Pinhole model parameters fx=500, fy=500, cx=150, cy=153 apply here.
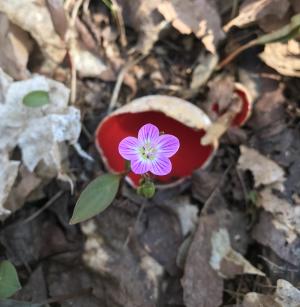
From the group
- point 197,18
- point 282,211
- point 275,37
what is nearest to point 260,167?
point 282,211

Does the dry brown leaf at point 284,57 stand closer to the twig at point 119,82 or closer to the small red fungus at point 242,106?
the small red fungus at point 242,106

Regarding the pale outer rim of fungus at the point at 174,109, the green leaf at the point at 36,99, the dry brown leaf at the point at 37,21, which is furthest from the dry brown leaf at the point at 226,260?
the dry brown leaf at the point at 37,21

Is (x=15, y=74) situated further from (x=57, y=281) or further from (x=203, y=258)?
(x=203, y=258)

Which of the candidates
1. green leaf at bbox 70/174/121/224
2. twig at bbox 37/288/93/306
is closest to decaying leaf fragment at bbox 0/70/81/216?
green leaf at bbox 70/174/121/224

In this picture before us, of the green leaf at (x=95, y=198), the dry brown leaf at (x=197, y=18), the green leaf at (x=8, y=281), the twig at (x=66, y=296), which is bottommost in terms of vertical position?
the twig at (x=66, y=296)

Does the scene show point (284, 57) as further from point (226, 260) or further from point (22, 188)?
point (22, 188)

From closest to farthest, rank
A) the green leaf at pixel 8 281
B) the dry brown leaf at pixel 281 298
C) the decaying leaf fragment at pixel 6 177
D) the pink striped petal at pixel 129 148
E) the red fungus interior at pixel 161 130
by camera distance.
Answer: the pink striped petal at pixel 129 148
the green leaf at pixel 8 281
the dry brown leaf at pixel 281 298
the decaying leaf fragment at pixel 6 177
the red fungus interior at pixel 161 130
